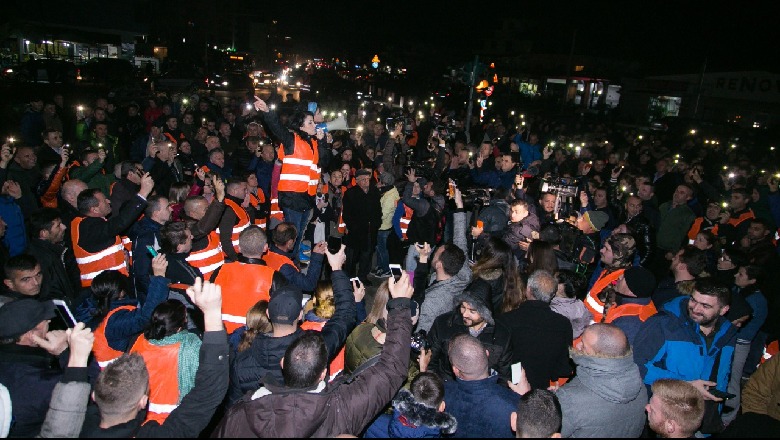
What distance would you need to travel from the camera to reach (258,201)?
7.36 metres

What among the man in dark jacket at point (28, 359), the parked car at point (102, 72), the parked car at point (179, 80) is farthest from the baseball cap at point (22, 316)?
the parked car at point (102, 72)

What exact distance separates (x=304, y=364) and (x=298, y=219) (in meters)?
4.58

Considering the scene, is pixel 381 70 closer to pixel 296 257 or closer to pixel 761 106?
pixel 761 106

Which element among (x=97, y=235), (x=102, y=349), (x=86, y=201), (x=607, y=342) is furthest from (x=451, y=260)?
(x=86, y=201)

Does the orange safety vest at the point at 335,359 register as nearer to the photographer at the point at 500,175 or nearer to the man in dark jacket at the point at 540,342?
the man in dark jacket at the point at 540,342

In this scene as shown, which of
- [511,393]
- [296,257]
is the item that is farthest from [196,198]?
[511,393]

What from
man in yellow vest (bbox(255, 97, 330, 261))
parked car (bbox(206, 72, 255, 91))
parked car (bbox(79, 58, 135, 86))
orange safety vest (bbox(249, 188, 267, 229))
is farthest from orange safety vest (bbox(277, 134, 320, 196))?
parked car (bbox(206, 72, 255, 91))

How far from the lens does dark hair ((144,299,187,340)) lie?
9.92 ft

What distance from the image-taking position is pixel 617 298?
4.43 meters

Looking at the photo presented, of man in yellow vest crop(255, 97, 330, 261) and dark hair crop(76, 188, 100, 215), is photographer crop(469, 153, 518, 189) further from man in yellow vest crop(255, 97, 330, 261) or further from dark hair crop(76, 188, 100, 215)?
dark hair crop(76, 188, 100, 215)

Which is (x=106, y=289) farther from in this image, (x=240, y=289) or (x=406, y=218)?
(x=406, y=218)

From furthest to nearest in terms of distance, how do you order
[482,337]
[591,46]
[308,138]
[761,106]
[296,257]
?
[591,46] < [761,106] < [296,257] < [308,138] < [482,337]

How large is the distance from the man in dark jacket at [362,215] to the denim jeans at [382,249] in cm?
27

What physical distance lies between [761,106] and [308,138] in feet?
99.9
